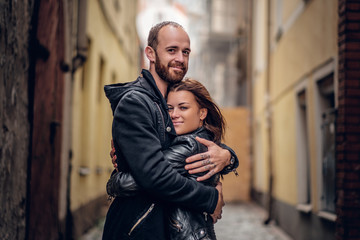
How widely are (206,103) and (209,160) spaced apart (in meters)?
0.35

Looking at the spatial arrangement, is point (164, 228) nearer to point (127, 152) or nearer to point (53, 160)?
point (127, 152)

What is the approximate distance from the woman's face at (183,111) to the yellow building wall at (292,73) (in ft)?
13.8

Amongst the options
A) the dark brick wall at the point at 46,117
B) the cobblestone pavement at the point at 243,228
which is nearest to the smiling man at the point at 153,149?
the dark brick wall at the point at 46,117

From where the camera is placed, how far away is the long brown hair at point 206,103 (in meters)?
2.83

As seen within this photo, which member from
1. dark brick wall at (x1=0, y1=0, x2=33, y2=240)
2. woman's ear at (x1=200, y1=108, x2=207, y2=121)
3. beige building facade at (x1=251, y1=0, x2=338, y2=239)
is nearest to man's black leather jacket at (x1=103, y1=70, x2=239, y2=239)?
woman's ear at (x1=200, y1=108, x2=207, y2=121)

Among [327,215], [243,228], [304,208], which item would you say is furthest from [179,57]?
[243,228]

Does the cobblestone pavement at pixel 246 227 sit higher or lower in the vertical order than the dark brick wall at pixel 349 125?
lower

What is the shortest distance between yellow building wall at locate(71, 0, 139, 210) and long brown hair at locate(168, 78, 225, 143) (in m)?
4.96

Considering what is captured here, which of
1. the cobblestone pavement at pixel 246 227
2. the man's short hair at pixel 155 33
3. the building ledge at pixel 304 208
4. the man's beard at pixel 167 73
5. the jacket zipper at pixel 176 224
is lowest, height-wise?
the cobblestone pavement at pixel 246 227

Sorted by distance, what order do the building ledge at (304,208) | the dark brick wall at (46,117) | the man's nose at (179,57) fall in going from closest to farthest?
1. the man's nose at (179,57)
2. the dark brick wall at (46,117)
3. the building ledge at (304,208)

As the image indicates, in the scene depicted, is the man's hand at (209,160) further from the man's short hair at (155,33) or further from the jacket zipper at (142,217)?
the man's short hair at (155,33)

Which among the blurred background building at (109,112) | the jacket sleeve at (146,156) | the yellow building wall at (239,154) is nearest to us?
the jacket sleeve at (146,156)

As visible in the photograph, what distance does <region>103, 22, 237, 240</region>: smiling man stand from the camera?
8.15 ft

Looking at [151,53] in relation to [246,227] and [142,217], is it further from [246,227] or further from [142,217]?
[246,227]
